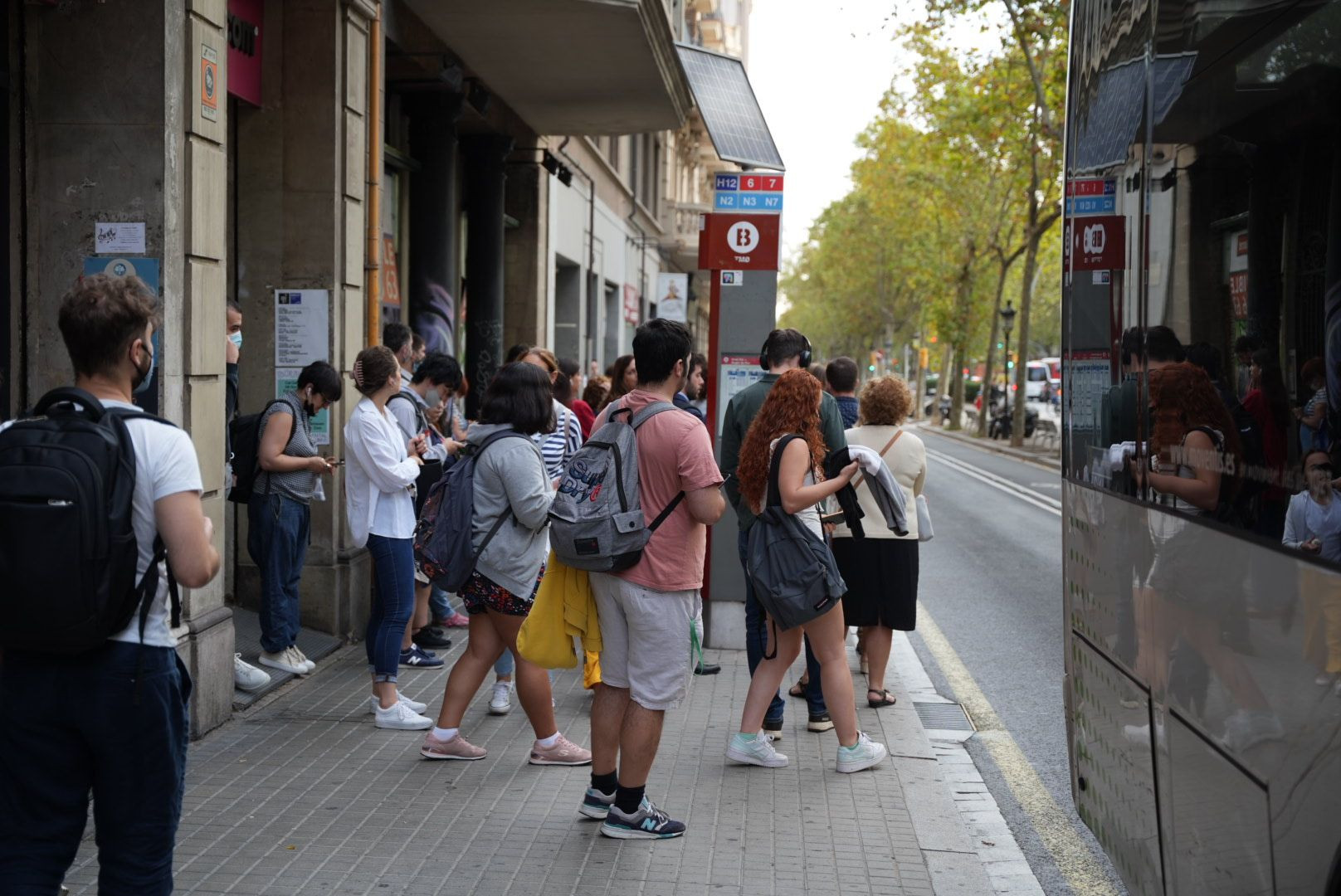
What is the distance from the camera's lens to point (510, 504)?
611cm

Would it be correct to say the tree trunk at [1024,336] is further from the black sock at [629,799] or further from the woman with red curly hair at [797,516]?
the black sock at [629,799]

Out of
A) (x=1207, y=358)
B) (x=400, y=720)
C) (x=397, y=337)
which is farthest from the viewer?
(x=397, y=337)

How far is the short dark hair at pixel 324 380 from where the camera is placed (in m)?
7.94

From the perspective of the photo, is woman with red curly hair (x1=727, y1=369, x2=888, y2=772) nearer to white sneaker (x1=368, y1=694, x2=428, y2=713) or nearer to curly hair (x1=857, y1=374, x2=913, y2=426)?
curly hair (x1=857, y1=374, x2=913, y2=426)

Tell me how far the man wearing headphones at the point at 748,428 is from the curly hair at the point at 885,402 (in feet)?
1.30

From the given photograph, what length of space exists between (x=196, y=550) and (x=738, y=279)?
21.6ft

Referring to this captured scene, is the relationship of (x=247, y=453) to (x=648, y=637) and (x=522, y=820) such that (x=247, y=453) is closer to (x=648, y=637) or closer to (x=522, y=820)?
(x=522, y=820)

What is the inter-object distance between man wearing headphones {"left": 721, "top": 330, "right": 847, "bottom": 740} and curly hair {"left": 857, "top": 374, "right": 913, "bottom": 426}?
1.30 feet

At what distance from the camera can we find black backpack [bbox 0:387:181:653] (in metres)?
3.06

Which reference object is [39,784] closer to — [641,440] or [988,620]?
[641,440]

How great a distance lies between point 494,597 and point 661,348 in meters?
1.56

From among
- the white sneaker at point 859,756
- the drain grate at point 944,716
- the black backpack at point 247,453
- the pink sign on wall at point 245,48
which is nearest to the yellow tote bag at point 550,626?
the white sneaker at point 859,756

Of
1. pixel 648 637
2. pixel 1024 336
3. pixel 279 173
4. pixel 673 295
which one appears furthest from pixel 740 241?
pixel 1024 336

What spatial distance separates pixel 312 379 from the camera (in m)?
7.97
